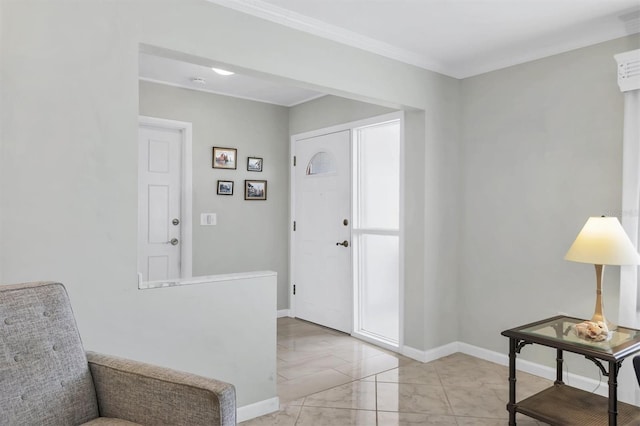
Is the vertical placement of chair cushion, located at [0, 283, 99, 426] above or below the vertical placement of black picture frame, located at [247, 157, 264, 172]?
below

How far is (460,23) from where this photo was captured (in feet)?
9.50

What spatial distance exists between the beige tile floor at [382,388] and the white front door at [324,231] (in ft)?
2.04

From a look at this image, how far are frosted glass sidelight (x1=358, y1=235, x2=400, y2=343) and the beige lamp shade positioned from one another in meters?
1.69

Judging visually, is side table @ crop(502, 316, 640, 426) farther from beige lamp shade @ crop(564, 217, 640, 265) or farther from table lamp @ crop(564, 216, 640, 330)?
beige lamp shade @ crop(564, 217, 640, 265)

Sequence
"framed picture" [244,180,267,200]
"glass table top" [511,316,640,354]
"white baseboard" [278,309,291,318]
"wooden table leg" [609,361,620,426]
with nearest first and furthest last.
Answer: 1. "wooden table leg" [609,361,620,426]
2. "glass table top" [511,316,640,354]
3. "framed picture" [244,180,267,200]
4. "white baseboard" [278,309,291,318]

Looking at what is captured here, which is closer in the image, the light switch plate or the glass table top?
the glass table top

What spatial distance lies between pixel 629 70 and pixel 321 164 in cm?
277

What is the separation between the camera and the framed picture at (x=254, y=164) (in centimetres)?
480

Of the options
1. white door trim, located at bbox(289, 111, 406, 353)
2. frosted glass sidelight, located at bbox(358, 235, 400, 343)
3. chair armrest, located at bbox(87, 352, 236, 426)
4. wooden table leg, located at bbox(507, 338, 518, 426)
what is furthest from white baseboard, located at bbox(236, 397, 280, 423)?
frosted glass sidelight, located at bbox(358, 235, 400, 343)

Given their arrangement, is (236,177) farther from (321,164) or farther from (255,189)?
(321,164)

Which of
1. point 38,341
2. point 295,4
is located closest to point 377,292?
point 295,4

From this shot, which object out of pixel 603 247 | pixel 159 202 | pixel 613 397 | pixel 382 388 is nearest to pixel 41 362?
pixel 382 388

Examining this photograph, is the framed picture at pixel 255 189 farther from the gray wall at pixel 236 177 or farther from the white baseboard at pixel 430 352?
the white baseboard at pixel 430 352

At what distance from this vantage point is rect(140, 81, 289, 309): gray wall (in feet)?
14.3
